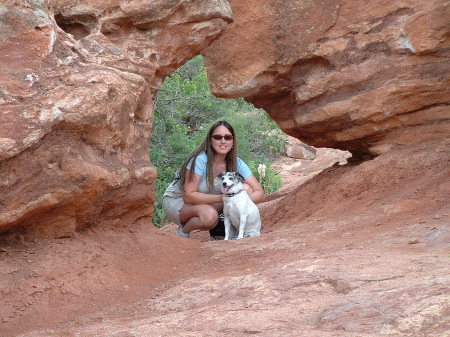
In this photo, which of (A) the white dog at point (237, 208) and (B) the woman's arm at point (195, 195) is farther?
(B) the woman's arm at point (195, 195)

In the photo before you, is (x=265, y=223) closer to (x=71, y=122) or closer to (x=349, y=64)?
(x=349, y=64)

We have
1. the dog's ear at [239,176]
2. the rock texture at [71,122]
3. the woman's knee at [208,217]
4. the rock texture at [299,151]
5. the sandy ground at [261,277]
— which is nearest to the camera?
the sandy ground at [261,277]

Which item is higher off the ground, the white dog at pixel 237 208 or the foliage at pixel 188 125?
the foliage at pixel 188 125

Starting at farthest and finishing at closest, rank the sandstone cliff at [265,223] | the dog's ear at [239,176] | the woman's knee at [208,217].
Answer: the woman's knee at [208,217]
the dog's ear at [239,176]
the sandstone cliff at [265,223]

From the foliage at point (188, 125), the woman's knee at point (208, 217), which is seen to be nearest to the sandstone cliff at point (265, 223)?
the woman's knee at point (208, 217)

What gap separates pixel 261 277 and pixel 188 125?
9.44 m

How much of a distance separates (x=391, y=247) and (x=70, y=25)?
3202mm

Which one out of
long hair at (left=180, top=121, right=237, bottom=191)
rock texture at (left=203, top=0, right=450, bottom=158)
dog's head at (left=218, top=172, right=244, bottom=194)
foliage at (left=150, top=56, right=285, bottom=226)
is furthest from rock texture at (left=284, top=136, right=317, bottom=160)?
dog's head at (left=218, top=172, right=244, bottom=194)

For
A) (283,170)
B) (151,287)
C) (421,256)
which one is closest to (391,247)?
(421,256)

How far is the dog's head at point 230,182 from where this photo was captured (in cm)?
636

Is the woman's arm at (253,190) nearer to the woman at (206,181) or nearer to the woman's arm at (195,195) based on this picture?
the woman at (206,181)

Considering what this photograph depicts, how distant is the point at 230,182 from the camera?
6359 millimetres

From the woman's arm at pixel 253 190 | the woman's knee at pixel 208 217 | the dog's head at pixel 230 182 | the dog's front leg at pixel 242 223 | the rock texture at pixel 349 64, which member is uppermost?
the rock texture at pixel 349 64

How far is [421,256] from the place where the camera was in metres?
3.72
